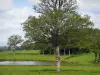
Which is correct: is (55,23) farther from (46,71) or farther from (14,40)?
(14,40)

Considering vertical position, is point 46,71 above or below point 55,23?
below

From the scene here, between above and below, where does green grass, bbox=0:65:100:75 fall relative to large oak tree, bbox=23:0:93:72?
below

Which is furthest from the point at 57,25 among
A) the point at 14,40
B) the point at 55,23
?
the point at 14,40

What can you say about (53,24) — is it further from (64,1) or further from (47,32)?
(64,1)

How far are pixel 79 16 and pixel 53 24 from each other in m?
4.22

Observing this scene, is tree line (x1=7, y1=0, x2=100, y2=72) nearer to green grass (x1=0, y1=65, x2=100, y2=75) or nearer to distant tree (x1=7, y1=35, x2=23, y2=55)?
green grass (x1=0, y1=65, x2=100, y2=75)

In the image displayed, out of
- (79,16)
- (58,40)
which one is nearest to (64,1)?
(79,16)

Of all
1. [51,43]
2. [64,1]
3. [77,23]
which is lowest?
[51,43]

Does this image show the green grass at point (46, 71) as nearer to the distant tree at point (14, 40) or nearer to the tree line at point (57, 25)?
the tree line at point (57, 25)

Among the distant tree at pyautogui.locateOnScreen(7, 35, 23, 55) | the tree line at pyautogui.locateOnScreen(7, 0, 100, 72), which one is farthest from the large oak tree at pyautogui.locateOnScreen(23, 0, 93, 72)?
A: the distant tree at pyautogui.locateOnScreen(7, 35, 23, 55)

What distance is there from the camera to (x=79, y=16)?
43.0 m

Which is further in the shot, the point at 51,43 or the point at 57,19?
the point at 51,43

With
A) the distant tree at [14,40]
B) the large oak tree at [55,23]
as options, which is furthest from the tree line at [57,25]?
the distant tree at [14,40]

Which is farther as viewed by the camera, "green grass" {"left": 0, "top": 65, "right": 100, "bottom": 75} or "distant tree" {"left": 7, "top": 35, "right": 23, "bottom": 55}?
"distant tree" {"left": 7, "top": 35, "right": 23, "bottom": 55}
